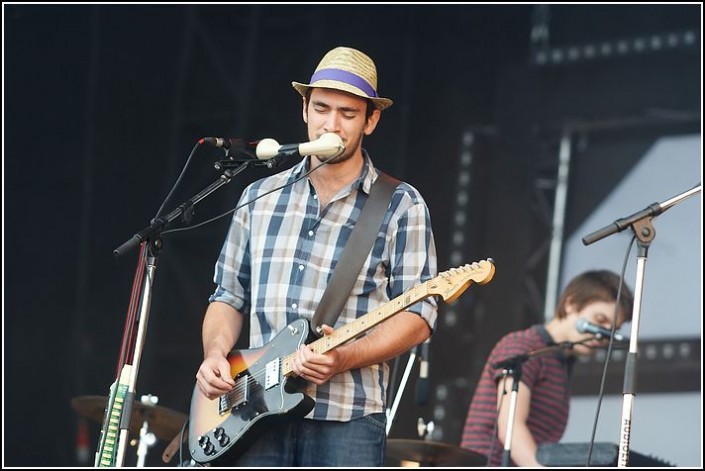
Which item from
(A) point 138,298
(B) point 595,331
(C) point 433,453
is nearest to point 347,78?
(A) point 138,298

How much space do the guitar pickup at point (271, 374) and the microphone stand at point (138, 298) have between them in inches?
15.1

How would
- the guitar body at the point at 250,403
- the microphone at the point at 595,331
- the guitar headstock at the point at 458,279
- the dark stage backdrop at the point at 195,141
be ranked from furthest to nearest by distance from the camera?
the dark stage backdrop at the point at 195,141 < the microphone at the point at 595,331 < the guitar body at the point at 250,403 < the guitar headstock at the point at 458,279

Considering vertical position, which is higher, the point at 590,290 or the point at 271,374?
the point at 590,290

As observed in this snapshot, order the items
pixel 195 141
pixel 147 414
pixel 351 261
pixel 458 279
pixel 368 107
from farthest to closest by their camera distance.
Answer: pixel 195 141, pixel 147 414, pixel 368 107, pixel 351 261, pixel 458 279

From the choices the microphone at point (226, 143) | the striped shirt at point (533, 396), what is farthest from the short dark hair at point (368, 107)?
the striped shirt at point (533, 396)

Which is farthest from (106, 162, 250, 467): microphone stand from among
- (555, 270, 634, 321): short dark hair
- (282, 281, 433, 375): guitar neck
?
(555, 270, 634, 321): short dark hair

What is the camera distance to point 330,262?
3.65 m

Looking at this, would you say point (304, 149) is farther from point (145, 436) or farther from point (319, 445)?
point (145, 436)

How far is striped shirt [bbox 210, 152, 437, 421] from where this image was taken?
3.56 metres

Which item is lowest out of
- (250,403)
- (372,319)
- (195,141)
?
(250,403)

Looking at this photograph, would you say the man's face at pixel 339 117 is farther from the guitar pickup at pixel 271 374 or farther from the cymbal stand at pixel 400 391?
the cymbal stand at pixel 400 391

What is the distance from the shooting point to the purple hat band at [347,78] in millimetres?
3734

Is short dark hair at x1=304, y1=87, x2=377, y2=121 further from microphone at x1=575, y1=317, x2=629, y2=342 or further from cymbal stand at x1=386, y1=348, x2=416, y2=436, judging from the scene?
cymbal stand at x1=386, y1=348, x2=416, y2=436

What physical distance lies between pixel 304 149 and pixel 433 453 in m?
2.02
